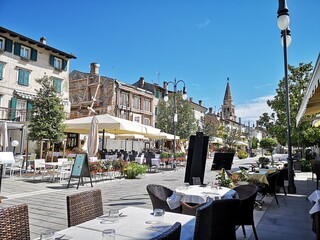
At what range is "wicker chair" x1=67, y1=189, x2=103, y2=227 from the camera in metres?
2.80

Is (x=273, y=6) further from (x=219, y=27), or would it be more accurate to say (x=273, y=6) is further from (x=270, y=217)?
(x=270, y=217)

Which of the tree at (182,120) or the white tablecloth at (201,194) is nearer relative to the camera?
the white tablecloth at (201,194)

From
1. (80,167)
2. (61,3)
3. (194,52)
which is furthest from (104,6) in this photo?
(80,167)

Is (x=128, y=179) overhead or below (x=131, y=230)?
below

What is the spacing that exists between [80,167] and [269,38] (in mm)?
9516

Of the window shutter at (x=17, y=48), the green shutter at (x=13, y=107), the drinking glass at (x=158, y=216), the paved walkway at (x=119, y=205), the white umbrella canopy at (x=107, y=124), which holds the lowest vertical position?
the paved walkway at (x=119, y=205)

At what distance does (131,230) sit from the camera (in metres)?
2.31

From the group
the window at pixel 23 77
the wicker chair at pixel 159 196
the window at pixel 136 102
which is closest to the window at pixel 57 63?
the window at pixel 23 77

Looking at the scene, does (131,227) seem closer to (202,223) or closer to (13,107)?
(202,223)

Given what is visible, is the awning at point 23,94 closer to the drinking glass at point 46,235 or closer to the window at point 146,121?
the window at point 146,121

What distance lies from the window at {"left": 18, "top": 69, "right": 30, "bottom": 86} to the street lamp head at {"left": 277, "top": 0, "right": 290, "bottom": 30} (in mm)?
20519

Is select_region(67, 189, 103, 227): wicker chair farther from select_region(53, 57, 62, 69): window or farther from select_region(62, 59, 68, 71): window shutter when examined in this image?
select_region(62, 59, 68, 71): window shutter

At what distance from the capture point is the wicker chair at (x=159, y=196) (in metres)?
3.85

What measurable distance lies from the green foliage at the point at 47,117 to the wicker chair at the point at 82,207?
449 inches
